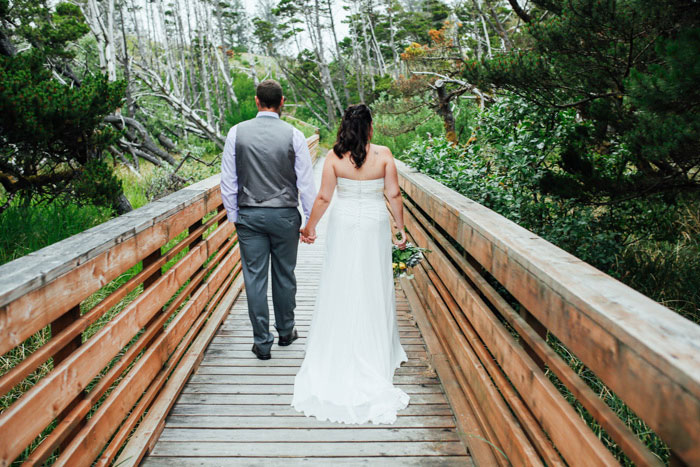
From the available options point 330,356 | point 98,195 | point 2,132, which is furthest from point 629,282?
point 2,132

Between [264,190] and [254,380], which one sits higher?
[264,190]

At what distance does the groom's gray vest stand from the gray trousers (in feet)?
→ 0.30

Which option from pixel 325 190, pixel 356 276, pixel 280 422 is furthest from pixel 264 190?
pixel 280 422

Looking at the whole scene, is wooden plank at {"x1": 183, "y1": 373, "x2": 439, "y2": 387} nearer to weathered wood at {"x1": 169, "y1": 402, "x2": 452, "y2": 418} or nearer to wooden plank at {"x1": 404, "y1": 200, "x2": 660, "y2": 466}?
weathered wood at {"x1": 169, "y1": 402, "x2": 452, "y2": 418}

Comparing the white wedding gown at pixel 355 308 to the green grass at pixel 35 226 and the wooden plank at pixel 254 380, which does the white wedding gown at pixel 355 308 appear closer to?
the wooden plank at pixel 254 380

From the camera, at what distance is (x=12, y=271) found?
69.9 inches

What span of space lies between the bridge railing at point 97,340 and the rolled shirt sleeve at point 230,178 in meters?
0.30

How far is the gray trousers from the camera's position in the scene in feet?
11.8

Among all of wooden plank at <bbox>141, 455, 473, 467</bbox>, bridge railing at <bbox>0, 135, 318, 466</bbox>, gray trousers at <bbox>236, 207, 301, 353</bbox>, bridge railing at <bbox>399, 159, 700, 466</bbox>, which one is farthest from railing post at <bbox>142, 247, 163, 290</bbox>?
bridge railing at <bbox>399, 159, 700, 466</bbox>

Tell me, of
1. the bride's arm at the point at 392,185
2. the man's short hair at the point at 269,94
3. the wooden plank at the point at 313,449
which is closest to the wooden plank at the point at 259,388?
the wooden plank at the point at 313,449

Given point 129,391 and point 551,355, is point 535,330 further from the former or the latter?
point 129,391

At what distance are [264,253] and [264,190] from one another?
480 mm

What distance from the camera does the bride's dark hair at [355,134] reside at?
3.33m

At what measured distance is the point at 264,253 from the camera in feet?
12.2
